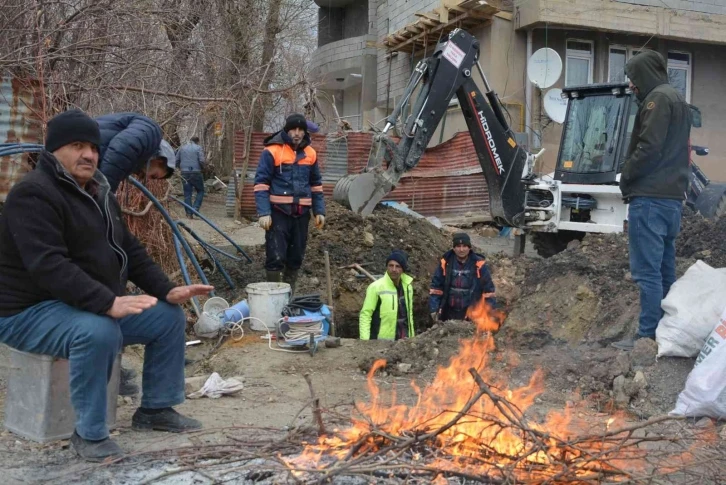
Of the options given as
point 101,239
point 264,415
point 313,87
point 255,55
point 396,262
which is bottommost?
point 264,415

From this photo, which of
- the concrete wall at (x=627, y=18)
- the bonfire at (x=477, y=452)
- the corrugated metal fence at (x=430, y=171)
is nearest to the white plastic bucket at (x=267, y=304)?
the bonfire at (x=477, y=452)

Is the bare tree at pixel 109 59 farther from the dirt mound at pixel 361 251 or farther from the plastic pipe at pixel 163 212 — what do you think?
the dirt mound at pixel 361 251

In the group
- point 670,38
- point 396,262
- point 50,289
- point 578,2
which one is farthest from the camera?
point 670,38

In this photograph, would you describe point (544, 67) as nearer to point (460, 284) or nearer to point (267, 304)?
point (460, 284)

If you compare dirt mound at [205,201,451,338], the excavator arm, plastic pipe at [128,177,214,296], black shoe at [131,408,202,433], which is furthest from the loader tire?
black shoe at [131,408,202,433]

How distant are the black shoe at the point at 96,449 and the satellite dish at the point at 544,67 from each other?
12828mm

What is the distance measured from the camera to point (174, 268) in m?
8.01

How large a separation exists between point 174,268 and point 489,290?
137 inches

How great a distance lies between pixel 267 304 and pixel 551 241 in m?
5.67

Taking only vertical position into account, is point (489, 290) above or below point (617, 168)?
below

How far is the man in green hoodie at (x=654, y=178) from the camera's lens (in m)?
4.99

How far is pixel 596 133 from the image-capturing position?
1047cm

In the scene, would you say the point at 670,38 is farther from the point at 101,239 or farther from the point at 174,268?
the point at 101,239

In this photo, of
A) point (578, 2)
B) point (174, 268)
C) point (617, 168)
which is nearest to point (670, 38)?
point (578, 2)
